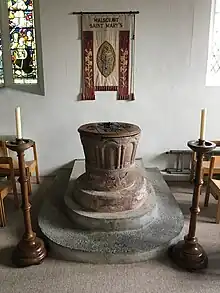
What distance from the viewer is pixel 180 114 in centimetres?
416

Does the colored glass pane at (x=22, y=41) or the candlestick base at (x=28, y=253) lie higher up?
the colored glass pane at (x=22, y=41)

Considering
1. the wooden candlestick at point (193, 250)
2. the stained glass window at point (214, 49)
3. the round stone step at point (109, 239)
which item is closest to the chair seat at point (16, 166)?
the round stone step at point (109, 239)

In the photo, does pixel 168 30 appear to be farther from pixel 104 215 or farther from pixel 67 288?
pixel 67 288

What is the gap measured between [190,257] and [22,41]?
3.27 m

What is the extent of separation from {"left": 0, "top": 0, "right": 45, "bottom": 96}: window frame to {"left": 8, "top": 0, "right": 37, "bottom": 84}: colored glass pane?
50 millimetres

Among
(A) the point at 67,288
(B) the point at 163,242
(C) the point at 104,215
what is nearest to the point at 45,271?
(A) the point at 67,288

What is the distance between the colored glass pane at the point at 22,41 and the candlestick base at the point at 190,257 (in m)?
2.86

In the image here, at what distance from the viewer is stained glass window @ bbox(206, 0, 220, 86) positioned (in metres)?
3.93

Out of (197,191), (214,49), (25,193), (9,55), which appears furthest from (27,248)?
(214,49)

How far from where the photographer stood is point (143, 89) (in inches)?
161

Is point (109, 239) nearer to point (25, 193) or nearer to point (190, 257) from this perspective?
point (190, 257)

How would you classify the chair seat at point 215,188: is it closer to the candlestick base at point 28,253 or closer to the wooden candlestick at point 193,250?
the wooden candlestick at point 193,250

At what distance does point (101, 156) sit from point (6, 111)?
6.35 feet

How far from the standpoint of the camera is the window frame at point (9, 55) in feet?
13.1
